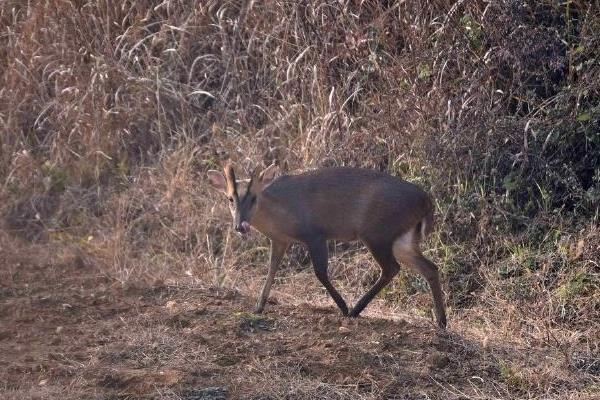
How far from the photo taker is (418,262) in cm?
744

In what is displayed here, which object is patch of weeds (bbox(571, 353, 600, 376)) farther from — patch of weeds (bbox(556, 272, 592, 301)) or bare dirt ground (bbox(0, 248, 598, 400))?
patch of weeds (bbox(556, 272, 592, 301))

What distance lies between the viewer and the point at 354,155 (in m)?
9.16

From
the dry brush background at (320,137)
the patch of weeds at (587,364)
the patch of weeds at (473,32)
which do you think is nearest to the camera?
the patch of weeds at (587,364)

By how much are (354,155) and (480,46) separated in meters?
1.28

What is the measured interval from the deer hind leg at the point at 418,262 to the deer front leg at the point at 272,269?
781 millimetres

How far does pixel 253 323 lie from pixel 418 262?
118 cm

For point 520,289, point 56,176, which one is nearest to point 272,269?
point 520,289

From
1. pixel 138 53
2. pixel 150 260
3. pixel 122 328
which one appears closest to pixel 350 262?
pixel 150 260

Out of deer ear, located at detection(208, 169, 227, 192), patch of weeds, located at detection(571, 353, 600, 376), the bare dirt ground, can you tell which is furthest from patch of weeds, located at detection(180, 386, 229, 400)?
deer ear, located at detection(208, 169, 227, 192)

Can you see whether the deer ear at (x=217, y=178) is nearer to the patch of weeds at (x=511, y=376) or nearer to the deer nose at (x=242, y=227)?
the deer nose at (x=242, y=227)

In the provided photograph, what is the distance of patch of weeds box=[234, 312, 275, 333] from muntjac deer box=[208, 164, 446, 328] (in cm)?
33

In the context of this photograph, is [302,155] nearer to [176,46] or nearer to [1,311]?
[176,46]

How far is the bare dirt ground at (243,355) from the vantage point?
5.88 meters

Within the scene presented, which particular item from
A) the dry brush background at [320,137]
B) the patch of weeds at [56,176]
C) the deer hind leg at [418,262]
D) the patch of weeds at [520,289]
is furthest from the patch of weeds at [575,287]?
the patch of weeds at [56,176]
